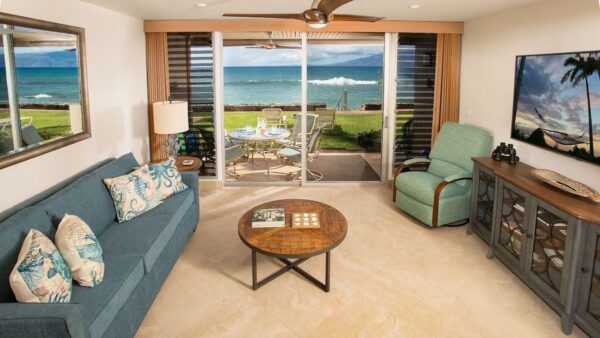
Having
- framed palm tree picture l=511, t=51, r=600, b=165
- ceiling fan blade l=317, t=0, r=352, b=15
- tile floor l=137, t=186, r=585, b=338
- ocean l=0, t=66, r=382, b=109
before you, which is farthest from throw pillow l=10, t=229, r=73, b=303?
ocean l=0, t=66, r=382, b=109

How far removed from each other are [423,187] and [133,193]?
284 centimetres

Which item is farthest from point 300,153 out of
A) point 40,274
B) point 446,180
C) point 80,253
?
point 40,274

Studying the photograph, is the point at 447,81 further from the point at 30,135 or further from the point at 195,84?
the point at 30,135

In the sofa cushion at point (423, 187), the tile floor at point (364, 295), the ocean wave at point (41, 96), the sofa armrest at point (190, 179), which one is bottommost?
the tile floor at point (364, 295)

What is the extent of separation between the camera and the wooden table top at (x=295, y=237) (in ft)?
9.55

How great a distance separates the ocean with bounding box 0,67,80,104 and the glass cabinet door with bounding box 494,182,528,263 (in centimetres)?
368

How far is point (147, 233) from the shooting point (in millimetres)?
3041

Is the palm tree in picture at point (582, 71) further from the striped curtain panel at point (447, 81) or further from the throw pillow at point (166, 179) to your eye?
the throw pillow at point (166, 179)

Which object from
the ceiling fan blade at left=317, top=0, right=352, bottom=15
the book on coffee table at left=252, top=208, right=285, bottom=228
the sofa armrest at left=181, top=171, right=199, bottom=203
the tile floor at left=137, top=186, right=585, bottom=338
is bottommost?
the tile floor at left=137, top=186, right=585, bottom=338

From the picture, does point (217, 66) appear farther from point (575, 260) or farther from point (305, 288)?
point (575, 260)

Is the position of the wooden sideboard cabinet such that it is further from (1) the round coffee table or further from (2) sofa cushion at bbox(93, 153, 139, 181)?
(2) sofa cushion at bbox(93, 153, 139, 181)

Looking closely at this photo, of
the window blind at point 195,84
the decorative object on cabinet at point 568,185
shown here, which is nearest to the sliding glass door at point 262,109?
the window blind at point 195,84

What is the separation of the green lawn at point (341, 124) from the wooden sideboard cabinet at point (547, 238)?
22.5 feet

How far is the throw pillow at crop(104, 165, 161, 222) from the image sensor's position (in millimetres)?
Answer: 3365
